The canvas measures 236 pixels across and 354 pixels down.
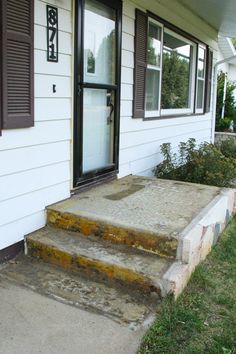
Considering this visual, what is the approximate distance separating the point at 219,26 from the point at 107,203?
5740 mm

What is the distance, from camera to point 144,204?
365cm

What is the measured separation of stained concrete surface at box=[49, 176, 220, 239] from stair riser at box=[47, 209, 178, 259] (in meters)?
0.04

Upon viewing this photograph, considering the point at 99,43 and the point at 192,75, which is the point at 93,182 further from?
the point at 192,75

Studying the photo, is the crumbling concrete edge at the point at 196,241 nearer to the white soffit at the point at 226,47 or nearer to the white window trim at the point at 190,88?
the white window trim at the point at 190,88

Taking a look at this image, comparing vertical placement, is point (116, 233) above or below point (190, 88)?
below

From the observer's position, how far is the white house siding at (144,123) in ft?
15.4

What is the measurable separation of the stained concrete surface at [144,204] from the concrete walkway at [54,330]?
832 mm

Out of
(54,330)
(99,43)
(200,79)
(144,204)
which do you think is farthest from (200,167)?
(54,330)

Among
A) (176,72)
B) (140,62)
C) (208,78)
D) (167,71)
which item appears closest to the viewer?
(140,62)

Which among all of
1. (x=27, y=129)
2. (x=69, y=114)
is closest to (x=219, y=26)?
(x=69, y=114)

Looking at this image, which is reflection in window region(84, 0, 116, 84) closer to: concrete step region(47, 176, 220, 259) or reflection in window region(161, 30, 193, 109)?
concrete step region(47, 176, 220, 259)

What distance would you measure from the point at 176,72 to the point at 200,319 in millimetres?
4986

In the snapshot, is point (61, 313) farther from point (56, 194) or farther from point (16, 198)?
point (56, 194)

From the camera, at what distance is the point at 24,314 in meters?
2.38
